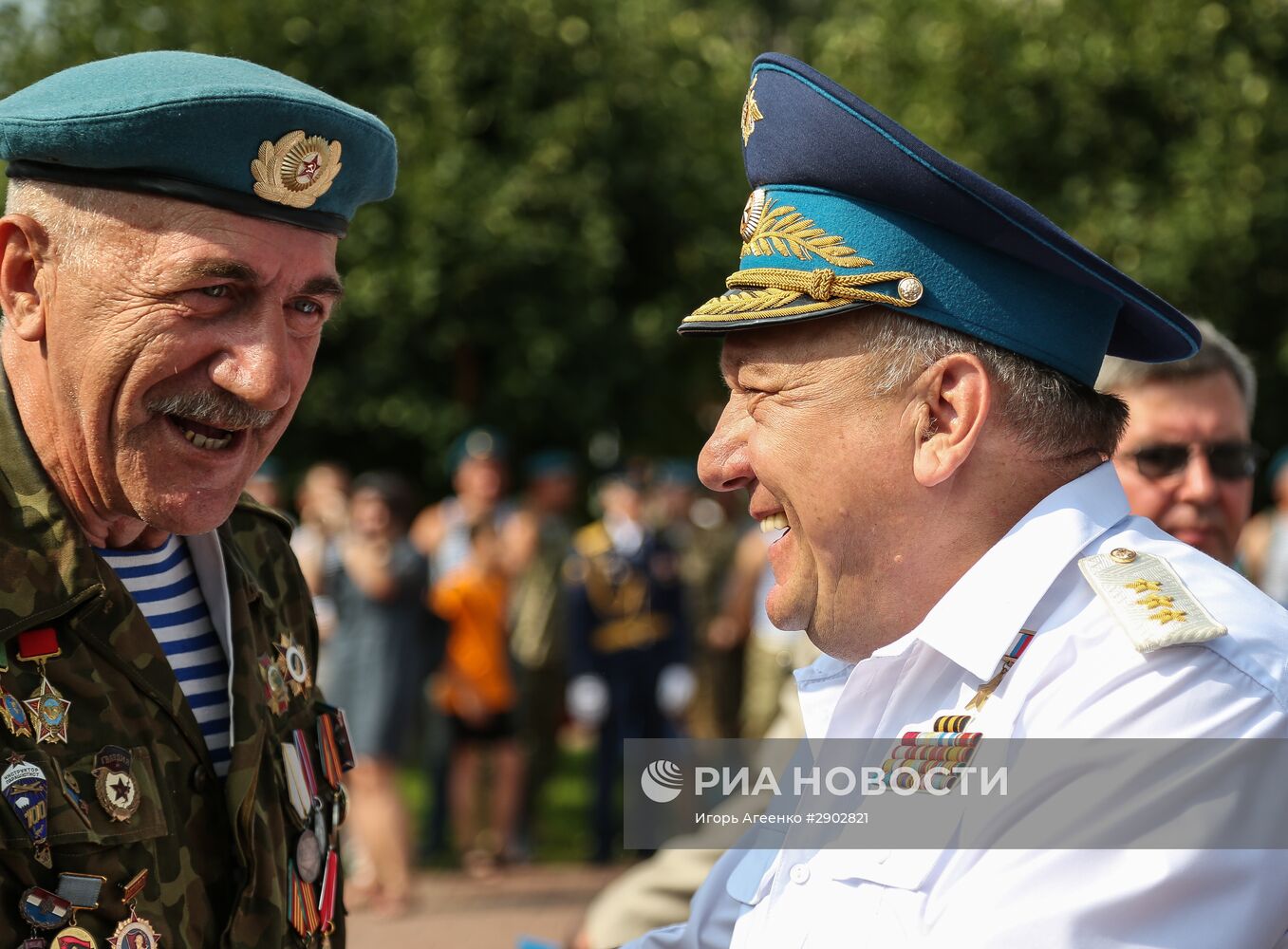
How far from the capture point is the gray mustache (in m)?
2.33

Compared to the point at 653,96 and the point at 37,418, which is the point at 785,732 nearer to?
the point at 37,418

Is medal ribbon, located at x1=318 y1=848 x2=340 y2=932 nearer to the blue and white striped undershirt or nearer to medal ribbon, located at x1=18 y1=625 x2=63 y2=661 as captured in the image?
the blue and white striped undershirt

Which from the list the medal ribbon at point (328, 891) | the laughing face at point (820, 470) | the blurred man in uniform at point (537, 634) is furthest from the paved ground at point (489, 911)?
the laughing face at point (820, 470)

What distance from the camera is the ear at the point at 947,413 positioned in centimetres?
222

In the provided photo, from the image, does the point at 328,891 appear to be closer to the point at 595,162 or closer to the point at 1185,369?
the point at 1185,369

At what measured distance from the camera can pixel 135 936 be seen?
219 cm

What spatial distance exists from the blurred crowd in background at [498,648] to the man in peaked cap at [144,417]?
18.5ft

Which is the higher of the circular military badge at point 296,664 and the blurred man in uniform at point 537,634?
the circular military badge at point 296,664

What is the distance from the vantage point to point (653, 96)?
61.3ft

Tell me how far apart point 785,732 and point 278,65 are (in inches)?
573

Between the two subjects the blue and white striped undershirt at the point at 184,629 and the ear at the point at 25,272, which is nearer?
the ear at the point at 25,272

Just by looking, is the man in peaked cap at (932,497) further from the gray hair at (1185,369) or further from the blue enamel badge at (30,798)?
the gray hair at (1185,369)

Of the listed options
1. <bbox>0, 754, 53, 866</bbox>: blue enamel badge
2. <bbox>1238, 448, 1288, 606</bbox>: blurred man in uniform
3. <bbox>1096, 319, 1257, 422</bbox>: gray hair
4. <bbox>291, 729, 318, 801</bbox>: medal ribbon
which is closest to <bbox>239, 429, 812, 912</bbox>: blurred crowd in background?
<bbox>1238, 448, 1288, 606</bbox>: blurred man in uniform

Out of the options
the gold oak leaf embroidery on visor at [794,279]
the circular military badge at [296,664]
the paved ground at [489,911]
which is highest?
the gold oak leaf embroidery on visor at [794,279]
